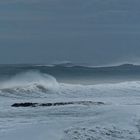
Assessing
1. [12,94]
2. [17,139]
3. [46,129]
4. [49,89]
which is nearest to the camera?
[17,139]

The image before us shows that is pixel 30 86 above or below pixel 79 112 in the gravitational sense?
above

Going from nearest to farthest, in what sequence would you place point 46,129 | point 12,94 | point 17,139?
point 17,139 < point 46,129 < point 12,94

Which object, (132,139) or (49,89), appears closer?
(132,139)

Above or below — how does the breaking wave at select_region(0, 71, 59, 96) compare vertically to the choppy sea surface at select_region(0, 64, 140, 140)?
above

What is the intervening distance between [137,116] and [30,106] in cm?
601

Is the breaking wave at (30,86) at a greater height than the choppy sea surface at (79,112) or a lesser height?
greater

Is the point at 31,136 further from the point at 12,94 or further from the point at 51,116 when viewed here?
the point at 12,94

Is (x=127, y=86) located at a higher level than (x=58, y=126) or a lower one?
higher

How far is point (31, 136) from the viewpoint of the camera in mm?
17969

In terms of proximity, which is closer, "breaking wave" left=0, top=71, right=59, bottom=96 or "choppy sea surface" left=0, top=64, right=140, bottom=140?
"choppy sea surface" left=0, top=64, right=140, bottom=140

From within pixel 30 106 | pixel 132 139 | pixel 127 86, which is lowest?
pixel 132 139

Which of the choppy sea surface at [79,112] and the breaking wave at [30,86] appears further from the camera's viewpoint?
the breaking wave at [30,86]

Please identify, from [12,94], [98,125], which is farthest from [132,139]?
[12,94]

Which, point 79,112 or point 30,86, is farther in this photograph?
point 30,86
